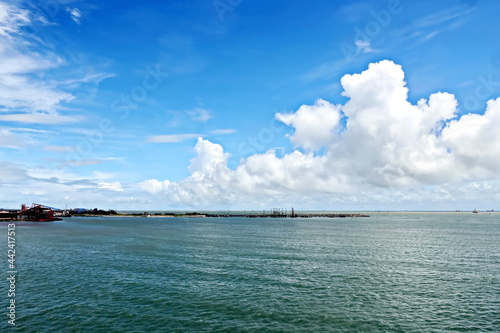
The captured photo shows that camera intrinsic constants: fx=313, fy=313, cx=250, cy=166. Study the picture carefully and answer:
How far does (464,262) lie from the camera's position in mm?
62219

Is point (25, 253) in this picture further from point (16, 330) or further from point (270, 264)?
point (270, 264)

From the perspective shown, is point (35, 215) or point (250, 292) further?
point (35, 215)

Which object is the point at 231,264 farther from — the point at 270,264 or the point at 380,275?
the point at 380,275

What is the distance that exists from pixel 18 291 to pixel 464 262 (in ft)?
248

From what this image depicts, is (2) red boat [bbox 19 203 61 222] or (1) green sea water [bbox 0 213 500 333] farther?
(2) red boat [bbox 19 203 61 222]

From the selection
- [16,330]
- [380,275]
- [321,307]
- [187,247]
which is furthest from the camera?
[187,247]

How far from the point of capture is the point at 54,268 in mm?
52719

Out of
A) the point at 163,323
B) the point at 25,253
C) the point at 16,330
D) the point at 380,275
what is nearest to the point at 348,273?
the point at 380,275

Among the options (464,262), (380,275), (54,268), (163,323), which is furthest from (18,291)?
(464,262)

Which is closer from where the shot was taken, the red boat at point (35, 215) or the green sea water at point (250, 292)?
the green sea water at point (250, 292)

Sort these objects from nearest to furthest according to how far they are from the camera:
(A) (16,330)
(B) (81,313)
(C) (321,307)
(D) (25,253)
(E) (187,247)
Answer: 1. (A) (16,330)
2. (B) (81,313)
3. (C) (321,307)
4. (D) (25,253)
5. (E) (187,247)

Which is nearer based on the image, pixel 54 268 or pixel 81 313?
pixel 81 313

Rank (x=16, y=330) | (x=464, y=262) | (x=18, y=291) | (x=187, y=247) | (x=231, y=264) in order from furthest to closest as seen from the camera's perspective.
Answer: (x=187, y=247)
(x=464, y=262)
(x=231, y=264)
(x=18, y=291)
(x=16, y=330)

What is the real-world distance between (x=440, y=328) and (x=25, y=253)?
7585 cm
